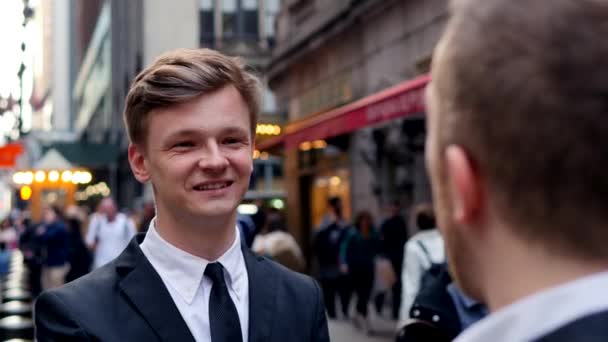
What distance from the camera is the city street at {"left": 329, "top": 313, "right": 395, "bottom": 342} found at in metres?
12.9

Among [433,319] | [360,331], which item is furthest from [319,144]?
[433,319]

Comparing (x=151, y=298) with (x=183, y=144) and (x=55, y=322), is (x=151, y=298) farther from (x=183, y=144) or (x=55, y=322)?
(x=183, y=144)

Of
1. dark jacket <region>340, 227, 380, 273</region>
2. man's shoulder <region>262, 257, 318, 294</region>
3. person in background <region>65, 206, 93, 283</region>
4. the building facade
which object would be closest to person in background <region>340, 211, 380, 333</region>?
dark jacket <region>340, 227, 380, 273</region>

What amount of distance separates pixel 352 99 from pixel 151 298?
699 inches

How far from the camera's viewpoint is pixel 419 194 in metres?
16.2

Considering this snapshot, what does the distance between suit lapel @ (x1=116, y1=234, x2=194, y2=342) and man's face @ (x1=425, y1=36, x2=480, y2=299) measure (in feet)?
4.08

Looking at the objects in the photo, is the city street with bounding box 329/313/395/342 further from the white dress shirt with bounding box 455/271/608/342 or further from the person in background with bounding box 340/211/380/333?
the white dress shirt with bounding box 455/271/608/342

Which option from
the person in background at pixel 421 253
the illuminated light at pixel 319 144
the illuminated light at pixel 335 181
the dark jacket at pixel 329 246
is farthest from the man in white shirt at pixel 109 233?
the illuminated light at pixel 319 144

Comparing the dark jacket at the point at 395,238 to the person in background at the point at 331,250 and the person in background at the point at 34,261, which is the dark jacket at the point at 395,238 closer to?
the person in background at the point at 331,250

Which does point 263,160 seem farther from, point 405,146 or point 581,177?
point 581,177

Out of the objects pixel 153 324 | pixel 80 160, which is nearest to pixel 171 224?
pixel 153 324

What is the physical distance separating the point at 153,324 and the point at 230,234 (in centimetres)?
33

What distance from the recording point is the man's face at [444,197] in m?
1.20

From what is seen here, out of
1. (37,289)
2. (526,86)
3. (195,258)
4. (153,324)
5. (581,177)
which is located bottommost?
(37,289)
